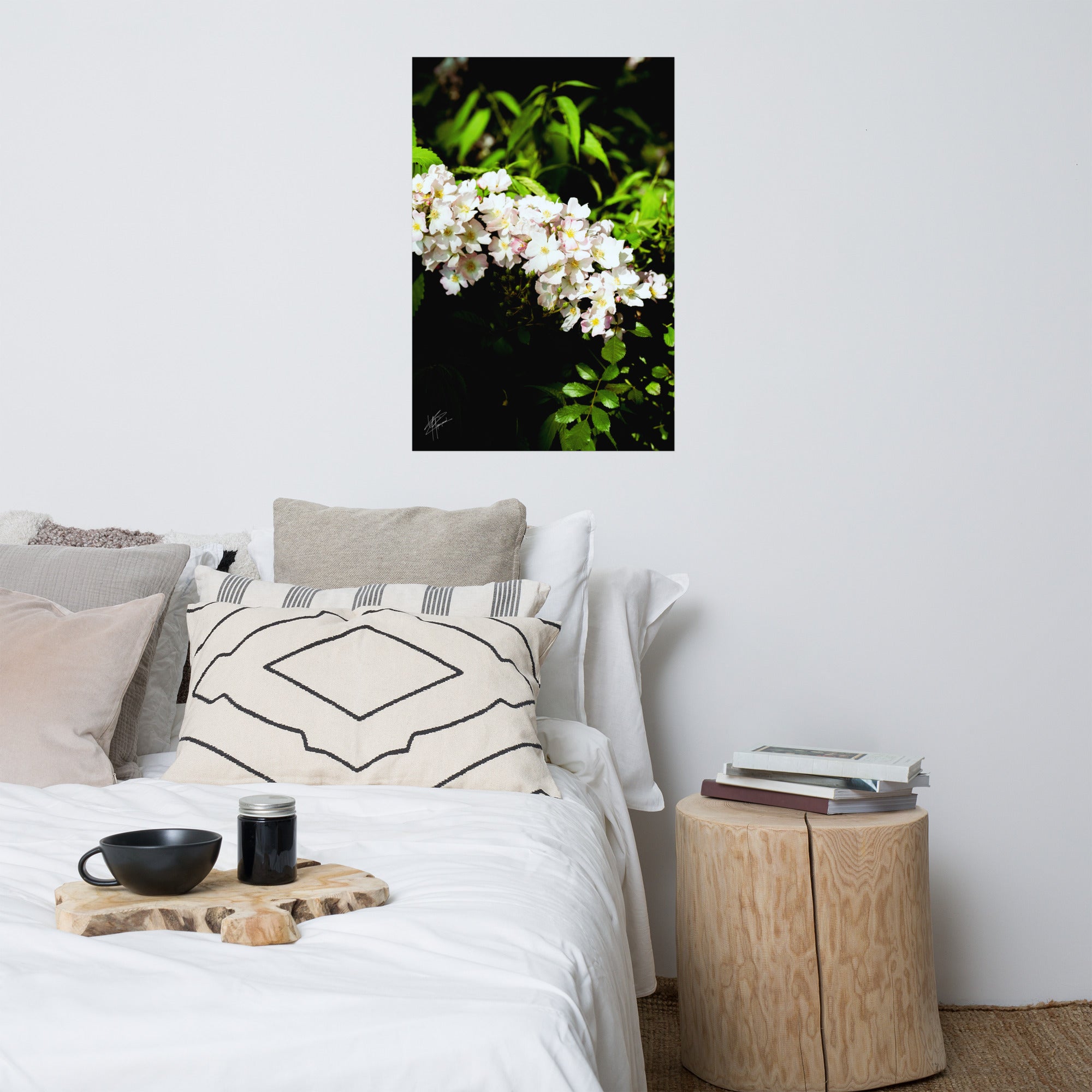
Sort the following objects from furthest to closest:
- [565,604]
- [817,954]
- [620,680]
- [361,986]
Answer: [620,680], [565,604], [817,954], [361,986]

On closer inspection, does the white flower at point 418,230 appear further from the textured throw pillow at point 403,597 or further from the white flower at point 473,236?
the textured throw pillow at point 403,597

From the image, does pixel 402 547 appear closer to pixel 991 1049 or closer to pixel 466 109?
pixel 466 109

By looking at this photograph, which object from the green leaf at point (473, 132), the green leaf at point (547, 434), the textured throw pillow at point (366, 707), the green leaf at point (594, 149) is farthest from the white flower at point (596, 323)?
the textured throw pillow at point (366, 707)

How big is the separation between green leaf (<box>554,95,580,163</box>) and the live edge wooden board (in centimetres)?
178

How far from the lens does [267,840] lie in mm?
988

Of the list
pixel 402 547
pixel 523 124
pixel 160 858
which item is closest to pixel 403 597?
pixel 402 547

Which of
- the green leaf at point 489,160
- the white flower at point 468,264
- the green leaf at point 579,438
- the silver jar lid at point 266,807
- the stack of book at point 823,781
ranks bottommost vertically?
the stack of book at point 823,781

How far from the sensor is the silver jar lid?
0.99 meters

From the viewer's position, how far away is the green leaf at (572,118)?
230 centimetres

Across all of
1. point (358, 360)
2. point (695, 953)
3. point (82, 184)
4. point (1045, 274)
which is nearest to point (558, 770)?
point (695, 953)

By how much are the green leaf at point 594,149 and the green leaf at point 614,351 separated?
38cm

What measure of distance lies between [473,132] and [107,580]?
1.25m

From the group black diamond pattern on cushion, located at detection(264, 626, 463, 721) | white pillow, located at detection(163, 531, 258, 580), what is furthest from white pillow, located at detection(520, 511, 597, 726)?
white pillow, located at detection(163, 531, 258, 580)

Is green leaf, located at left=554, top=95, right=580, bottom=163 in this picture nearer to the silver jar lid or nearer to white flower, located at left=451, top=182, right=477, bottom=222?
white flower, located at left=451, top=182, right=477, bottom=222
